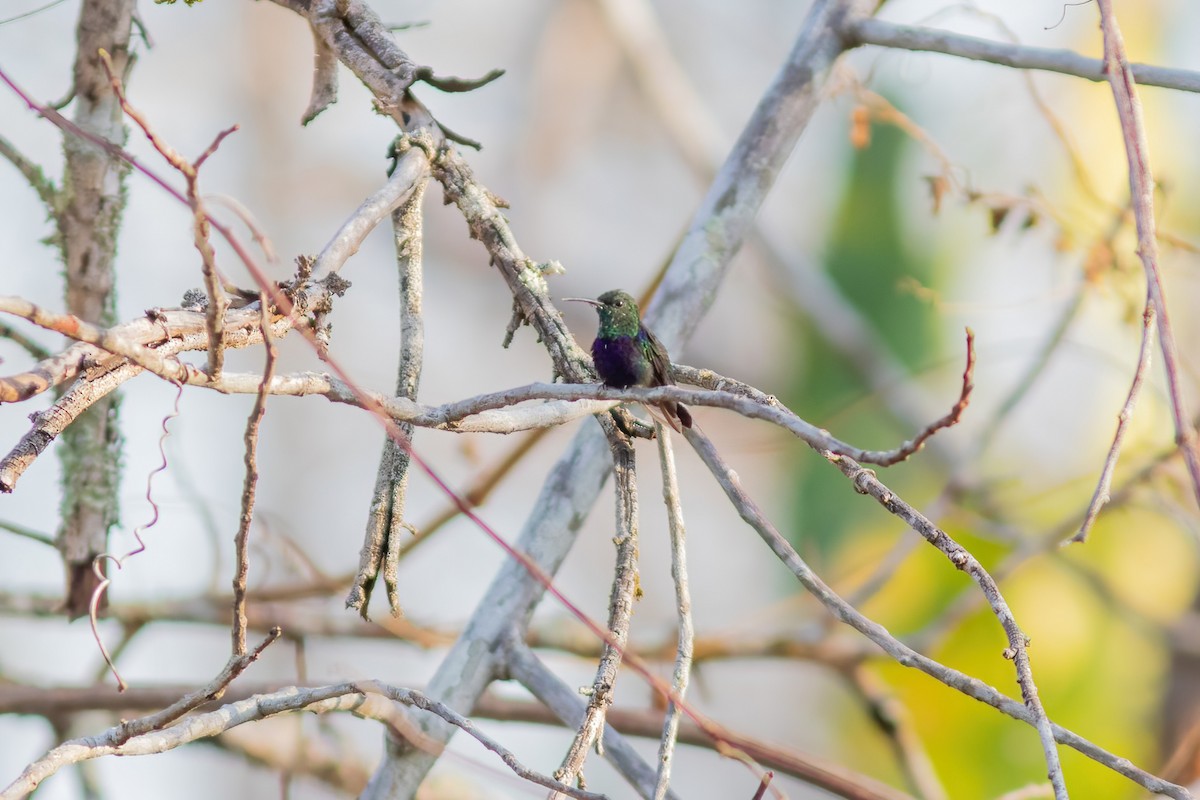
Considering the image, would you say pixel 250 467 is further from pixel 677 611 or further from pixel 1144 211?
pixel 1144 211

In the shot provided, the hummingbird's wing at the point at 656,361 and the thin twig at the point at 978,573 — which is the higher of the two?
the hummingbird's wing at the point at 656,361

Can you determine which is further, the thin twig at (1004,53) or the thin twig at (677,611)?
the thin twig at (1004,53)

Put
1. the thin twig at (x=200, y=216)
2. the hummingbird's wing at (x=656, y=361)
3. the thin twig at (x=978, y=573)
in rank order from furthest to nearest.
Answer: the hummingbird's wing at (x=656, y=361) < the thin twig at (x=978, y=573) < the thin twig at (x=200, y=216)

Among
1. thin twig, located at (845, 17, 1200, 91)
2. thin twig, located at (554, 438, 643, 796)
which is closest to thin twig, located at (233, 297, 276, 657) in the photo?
thin twig, located at (554, 438, 643, 796)

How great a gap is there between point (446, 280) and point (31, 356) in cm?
583

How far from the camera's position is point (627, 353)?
1035 millimetres

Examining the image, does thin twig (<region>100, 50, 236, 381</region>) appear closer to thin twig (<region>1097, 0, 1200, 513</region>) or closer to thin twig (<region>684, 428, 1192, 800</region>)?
thin twig (<region>684, 428, 1192, 800</region>)

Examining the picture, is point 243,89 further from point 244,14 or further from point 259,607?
point 259,607

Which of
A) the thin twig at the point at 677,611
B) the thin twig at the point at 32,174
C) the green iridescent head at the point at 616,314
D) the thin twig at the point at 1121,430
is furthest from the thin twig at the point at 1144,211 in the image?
the thin twig at the point at 32,174

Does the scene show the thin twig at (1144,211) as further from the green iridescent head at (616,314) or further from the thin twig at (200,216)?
the thin twig at (200,216)

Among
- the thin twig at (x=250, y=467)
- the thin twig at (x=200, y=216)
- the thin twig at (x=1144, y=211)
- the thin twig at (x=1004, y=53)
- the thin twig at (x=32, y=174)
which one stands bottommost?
the thin twig at (x=250, y=467)

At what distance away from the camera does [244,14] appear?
672 cm

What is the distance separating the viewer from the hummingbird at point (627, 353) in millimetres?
1015

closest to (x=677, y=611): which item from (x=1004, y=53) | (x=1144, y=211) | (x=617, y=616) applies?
(x=617, y=616)
